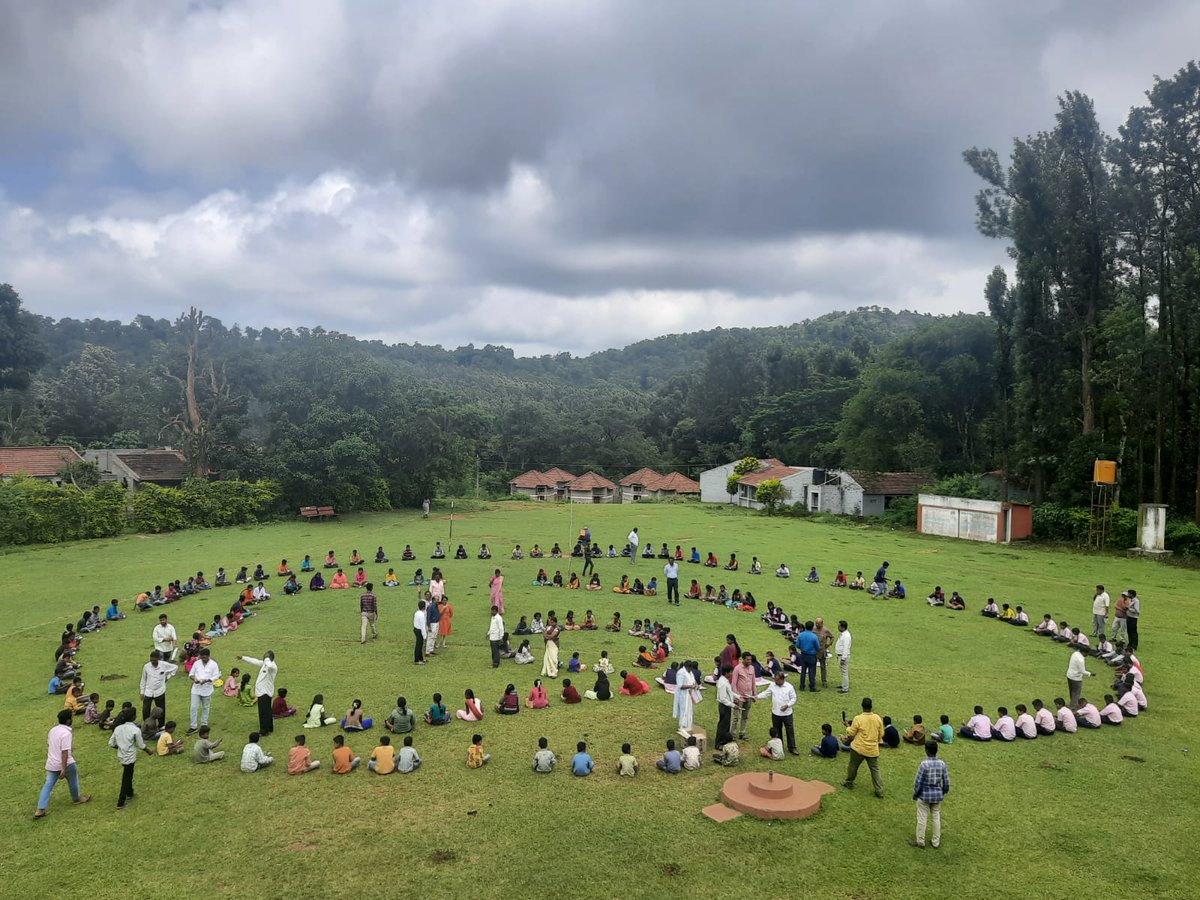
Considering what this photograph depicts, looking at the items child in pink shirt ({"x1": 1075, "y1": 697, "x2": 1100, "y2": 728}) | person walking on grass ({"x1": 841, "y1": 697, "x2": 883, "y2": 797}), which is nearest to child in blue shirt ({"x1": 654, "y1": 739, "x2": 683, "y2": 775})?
person walking on grass ({"x1": 841, "y1": 697, "x2": 883, "y2": 797})

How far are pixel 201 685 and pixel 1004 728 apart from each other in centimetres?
1478

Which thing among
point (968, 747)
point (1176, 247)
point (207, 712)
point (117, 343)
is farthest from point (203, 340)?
point (117, 343)

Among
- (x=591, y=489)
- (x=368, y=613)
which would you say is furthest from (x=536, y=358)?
(x=368, y=613)

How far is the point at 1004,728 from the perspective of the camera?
13.2 metres

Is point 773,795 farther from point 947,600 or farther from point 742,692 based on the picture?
point 947,600

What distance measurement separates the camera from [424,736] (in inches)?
528

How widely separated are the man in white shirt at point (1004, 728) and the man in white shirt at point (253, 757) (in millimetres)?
12872

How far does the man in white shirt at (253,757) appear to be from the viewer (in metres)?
11.9

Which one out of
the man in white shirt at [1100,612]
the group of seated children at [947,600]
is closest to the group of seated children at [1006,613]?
the group of seated children at [947,600]

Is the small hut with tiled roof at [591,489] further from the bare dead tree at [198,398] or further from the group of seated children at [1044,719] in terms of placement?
the group of seated children at [1044,719]

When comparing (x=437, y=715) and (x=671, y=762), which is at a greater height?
(x=671, y=762)

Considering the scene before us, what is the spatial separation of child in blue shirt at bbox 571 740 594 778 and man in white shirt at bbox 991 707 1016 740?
295 inches

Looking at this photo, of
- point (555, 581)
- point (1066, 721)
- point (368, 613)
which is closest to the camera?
point (1066, 721)

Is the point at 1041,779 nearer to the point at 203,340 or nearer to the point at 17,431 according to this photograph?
the point at 203,340
